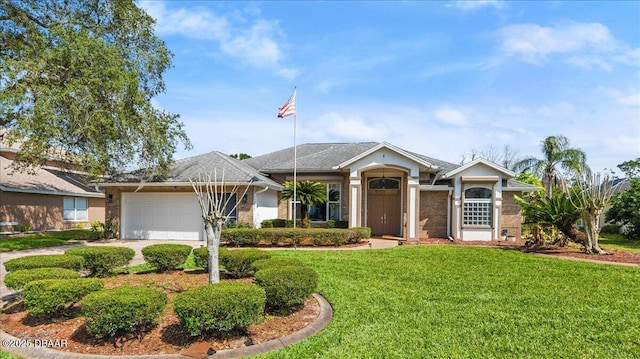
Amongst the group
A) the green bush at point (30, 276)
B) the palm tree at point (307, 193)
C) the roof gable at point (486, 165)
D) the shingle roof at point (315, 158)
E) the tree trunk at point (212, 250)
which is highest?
the shingle roof at point (315, 158)

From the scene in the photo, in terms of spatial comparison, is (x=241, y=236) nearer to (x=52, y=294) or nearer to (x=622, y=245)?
(x=52, y=294)

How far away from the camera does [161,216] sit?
19.1 meters

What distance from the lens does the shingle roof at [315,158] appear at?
2019 centimetres

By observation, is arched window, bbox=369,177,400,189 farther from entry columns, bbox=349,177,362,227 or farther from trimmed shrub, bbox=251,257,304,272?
trimmed shrub, bbox=251,257,304,272

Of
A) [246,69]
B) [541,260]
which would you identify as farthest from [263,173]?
[541,260]

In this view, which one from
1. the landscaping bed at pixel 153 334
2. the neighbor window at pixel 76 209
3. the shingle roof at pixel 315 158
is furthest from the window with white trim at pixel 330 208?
the neighbor window at pixel 76 209

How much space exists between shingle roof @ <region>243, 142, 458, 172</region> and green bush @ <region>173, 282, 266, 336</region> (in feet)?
46.9

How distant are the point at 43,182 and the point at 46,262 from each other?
21.4 metres

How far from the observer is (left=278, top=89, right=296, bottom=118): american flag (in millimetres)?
17219

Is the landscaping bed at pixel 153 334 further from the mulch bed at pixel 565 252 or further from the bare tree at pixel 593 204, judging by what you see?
the bare tree at pixel 593 204

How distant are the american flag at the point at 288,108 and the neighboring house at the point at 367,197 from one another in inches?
132

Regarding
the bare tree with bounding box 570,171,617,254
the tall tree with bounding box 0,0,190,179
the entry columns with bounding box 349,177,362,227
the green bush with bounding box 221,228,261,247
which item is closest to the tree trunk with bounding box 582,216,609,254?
the bare tree with bounding box 570,171,617,254

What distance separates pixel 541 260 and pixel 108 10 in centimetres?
2049

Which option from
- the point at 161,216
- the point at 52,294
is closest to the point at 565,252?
the point at 52,294
